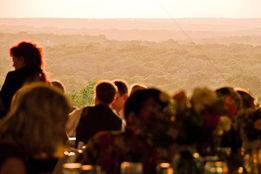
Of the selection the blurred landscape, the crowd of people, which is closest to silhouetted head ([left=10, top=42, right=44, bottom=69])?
the crowd of people

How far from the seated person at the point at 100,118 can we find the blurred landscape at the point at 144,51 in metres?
31.3

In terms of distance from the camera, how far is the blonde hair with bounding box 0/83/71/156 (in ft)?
17.4

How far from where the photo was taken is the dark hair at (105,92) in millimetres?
10562

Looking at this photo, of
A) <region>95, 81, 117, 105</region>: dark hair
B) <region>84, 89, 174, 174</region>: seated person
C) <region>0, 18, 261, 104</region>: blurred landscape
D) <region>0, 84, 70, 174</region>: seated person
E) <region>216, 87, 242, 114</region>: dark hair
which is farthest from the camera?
<region>0, 18, 261, 104</region>: blurred landscape

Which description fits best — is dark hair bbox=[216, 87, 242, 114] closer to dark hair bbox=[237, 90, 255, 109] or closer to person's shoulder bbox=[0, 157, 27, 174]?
dark hair bbox=[237, 90, 255, 109]

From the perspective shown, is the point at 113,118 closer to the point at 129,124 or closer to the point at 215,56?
the point at 129,124

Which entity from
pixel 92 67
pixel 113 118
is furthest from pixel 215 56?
pixel 113 118

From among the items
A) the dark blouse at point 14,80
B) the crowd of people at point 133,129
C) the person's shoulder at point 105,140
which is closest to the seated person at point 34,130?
the crowd of people at point 133,129

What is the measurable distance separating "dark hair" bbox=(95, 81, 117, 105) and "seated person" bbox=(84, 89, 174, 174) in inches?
172

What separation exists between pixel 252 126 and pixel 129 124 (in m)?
1.60

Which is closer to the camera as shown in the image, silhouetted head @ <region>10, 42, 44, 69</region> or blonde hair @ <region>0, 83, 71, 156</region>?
blonde hair @ <region>0, 83, 71, 156</region>

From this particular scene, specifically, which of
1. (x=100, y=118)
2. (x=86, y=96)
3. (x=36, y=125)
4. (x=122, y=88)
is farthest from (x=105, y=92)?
(x=86, y=96)

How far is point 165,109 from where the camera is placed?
603 centimetres

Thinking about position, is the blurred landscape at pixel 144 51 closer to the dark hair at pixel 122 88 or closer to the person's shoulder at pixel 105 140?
the dark hair at pixel 122 88
